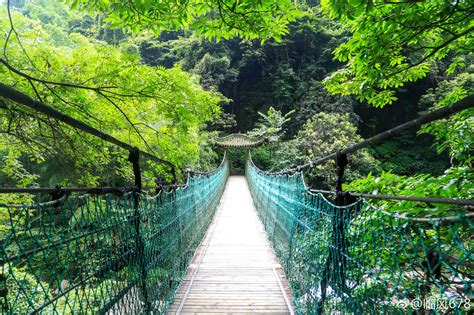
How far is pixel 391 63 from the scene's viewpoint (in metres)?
2.17

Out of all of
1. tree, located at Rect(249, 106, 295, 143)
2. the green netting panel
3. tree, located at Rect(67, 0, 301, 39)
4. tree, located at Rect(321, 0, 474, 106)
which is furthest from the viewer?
tree, located at Rect(249, 106, 295, 143)

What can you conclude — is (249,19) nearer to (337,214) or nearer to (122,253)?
(337,214)

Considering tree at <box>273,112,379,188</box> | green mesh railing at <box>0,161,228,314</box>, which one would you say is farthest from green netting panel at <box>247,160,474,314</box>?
tree at <box>273,112,379,188</box>

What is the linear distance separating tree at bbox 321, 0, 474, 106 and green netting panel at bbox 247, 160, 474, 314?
3.09 feet

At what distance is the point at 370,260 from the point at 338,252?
17 centimetres

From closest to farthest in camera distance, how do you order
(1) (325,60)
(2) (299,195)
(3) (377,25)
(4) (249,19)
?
(4) (249,19) < (3) (377,25) < (2) (299,195) < (1) (325,60)

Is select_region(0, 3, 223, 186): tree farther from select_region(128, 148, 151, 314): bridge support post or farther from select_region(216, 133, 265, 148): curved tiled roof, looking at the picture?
select_region(216, 133, 265, 148): curved tiled roof

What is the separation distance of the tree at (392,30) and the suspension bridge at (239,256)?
34.4 inches

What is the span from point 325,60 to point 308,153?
27.0 ft

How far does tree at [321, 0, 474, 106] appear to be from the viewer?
1.51 metres

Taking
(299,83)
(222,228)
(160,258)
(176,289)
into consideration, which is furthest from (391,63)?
(299,83)

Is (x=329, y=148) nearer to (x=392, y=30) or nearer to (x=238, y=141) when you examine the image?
(x=238, y=141)

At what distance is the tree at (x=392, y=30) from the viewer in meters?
1.51

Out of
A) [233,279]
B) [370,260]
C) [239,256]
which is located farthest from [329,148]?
[370,260]
